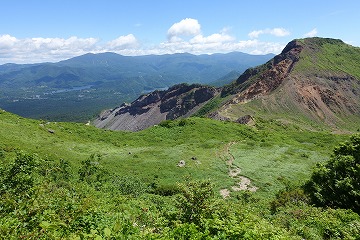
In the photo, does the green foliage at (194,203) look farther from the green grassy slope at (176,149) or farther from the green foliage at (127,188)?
the green grassy slope at (176,149)

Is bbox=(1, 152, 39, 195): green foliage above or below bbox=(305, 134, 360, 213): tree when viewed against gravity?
above

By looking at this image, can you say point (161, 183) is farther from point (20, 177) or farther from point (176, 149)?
point (20, 177)

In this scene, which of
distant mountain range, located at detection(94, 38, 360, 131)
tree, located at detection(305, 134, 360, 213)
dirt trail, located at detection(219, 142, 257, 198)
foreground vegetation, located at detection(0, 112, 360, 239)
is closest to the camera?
foreground vegetation, located at detection(0, 112, 360, 239)

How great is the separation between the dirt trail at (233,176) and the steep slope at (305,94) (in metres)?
76.5

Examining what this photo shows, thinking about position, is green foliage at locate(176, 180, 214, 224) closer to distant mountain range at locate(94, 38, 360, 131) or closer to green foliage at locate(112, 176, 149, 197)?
green foliage at locate(112, 176, 149, 197)

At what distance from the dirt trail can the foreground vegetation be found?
639mm

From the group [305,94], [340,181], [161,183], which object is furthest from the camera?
[305,94]

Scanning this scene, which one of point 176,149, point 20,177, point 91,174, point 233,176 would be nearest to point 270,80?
point 176,149

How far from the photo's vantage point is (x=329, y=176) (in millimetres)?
27203

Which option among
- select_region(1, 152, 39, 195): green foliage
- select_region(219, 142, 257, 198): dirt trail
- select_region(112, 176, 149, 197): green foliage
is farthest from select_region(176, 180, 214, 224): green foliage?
select_region(219, 142, 257, 198): dirt trail

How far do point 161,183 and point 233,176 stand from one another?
35.4 feet

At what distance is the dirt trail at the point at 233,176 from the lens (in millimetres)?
37656

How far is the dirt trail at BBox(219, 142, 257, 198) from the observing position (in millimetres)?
37656

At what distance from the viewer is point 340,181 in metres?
25.2
